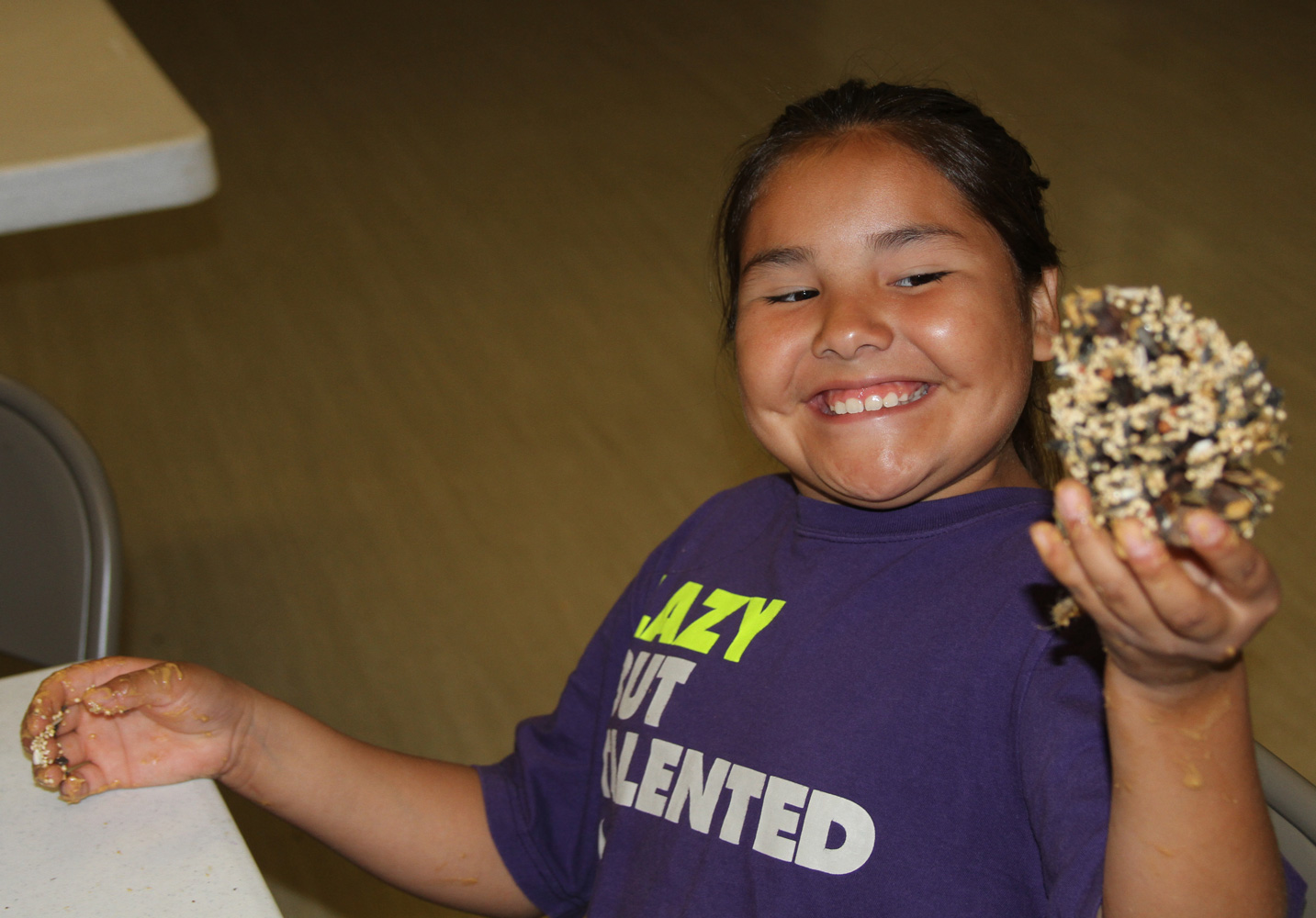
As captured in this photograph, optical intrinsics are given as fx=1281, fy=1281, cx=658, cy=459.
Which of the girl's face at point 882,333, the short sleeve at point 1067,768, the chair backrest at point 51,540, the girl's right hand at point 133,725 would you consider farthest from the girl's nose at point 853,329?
the chair backrest at point 51,540

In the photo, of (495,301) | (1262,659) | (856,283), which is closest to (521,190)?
(495,301)

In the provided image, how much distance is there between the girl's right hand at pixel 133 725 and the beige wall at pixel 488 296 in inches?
26.2

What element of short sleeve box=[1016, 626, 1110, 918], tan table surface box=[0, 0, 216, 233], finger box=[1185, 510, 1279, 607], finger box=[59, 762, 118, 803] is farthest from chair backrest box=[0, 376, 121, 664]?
Result: finger box=[1185, 510, 1279, 607]

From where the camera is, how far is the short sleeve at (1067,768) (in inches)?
21.1

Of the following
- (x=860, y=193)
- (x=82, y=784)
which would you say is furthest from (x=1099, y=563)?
(x=82, y=784)

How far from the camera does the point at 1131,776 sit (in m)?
0.49

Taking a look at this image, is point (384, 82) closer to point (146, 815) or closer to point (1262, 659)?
point (1262, 659)

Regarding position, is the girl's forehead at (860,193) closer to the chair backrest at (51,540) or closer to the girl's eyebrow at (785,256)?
the girl's eyebrow at (785,256)

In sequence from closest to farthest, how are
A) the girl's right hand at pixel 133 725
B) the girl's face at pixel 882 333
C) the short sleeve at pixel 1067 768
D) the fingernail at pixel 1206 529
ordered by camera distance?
the fingernail at pixel 1206 529 < the short sleeve at pixel 1067 768 < the girl's right hand at pixel 133 725 < the girl's face at pixel 882 333

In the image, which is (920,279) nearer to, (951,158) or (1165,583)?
(951,158)

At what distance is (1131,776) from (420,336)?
1962 millimetres

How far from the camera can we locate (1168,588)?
1.37 feet

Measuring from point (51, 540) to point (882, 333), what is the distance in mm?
630

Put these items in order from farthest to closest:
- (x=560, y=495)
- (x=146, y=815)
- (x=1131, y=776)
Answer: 1. (x=560, y=495)
2. (x=146, y=815)
3. (x=1131, y=776)
